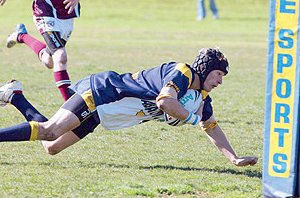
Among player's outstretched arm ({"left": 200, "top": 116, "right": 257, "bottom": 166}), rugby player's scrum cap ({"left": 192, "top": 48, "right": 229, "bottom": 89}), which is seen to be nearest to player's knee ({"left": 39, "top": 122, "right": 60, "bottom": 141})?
rugby player's scrum cap ({"left": 192, "top": 48, "right": 229, "bottom": 89})

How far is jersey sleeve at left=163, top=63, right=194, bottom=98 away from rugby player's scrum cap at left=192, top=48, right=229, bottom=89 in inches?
3.9

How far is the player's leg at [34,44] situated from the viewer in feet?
31.3

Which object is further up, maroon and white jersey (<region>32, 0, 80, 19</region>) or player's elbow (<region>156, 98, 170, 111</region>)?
maroon and white jersey (<region>32, 0, 80, 19</region>)

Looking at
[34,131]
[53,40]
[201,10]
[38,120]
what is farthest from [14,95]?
[201,10]

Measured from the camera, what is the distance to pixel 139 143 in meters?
8.09

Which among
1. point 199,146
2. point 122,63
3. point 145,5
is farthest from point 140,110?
point 145,5

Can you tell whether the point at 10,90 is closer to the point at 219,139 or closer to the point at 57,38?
the point at 219,139

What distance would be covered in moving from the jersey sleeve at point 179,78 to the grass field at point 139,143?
0.71 m

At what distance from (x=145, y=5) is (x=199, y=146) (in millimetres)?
25682

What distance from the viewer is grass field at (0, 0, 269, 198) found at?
6.07 metres

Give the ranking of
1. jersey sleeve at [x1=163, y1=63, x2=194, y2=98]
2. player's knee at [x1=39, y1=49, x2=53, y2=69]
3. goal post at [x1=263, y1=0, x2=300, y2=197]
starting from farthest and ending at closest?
Answer: player's knee at [x1=39, y1=49, x2=53, y2=69], jersey sleeve at [x1=163, y1=63, x2=194, y2=98], goal post at [x1=263, y1=0, x2=300, y2=197]

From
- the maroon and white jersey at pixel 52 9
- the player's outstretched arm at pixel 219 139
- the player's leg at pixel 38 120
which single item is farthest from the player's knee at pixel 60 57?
the player's outstretched arm at pixel 219 139

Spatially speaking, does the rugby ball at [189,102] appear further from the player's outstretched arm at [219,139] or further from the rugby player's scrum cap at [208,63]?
the player's outstretched arm at [219,139]

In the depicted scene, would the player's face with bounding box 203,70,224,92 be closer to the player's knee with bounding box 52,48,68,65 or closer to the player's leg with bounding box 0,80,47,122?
the player's leg with bounding box 0,80,47,122
